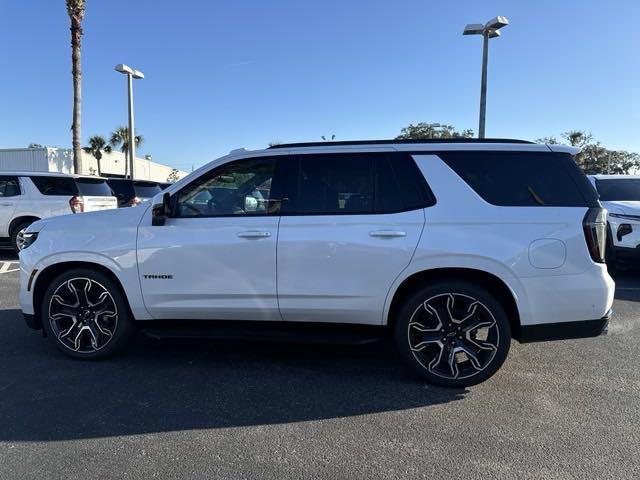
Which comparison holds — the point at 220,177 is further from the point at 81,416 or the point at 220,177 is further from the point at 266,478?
the point at 266,478

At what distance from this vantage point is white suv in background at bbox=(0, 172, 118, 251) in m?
10.1

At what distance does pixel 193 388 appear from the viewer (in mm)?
3742

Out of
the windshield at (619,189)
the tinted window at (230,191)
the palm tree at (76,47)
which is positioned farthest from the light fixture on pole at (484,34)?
the palm tree at (76,47)

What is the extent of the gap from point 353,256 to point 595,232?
176 cm

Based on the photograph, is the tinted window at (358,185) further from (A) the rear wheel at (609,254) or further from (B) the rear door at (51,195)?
(B) the rear door at (51,195)

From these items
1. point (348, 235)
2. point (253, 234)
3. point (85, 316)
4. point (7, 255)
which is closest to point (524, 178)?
point (348, 235)

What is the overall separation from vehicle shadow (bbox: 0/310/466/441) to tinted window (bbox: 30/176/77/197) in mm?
6182

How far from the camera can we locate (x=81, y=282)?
4.18 m

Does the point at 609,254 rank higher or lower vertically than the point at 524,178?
lower

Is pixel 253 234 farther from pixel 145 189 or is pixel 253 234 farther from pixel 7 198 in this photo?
pixel 145 189

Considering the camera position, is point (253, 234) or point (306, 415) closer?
point (306, 415)

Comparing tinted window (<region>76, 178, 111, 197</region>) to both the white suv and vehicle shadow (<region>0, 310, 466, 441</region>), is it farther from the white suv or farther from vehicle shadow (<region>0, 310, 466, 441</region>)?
the white suv

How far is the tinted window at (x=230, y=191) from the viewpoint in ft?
13.1

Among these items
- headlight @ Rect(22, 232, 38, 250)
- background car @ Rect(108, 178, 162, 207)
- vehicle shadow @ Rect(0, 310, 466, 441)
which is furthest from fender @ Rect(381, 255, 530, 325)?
background car @ Rect(108, 178, 162, 207)
